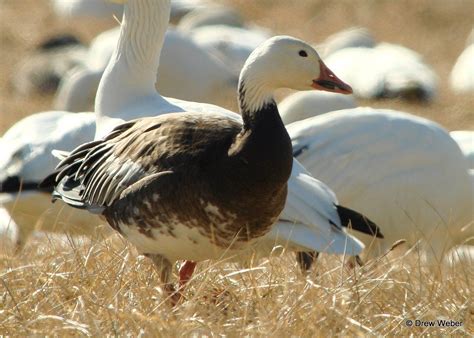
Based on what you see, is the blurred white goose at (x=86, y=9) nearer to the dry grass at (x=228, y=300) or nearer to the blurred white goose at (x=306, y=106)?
the blurred white goose at (x=306, y=106)

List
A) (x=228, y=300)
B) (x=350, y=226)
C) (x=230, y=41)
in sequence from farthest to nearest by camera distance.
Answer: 1. (x=230, y=41)
2. (x=350, y=226)
3. (x=228, y=300)

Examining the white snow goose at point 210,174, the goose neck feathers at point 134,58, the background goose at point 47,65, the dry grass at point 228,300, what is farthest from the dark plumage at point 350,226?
the background goose at point 47,65

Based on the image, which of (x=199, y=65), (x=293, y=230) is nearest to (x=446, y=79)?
(x=199, y=65)

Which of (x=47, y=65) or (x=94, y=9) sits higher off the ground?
(x=47, y=65)

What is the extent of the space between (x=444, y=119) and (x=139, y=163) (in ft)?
33.2

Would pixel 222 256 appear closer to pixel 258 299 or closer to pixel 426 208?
pixel 258 299

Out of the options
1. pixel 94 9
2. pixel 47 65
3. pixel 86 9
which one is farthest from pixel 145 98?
pixel 86 9

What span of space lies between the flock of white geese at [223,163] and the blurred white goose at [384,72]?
144 inches

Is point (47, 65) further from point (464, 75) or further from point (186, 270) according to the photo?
point (186, 270)

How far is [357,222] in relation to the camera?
618 cm

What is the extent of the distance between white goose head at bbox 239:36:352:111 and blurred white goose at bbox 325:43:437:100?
36.3 ft

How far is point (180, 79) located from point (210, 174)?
7.52 metres

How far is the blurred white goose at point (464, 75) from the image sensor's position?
1705cm

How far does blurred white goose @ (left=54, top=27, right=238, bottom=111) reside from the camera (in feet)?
39.4
